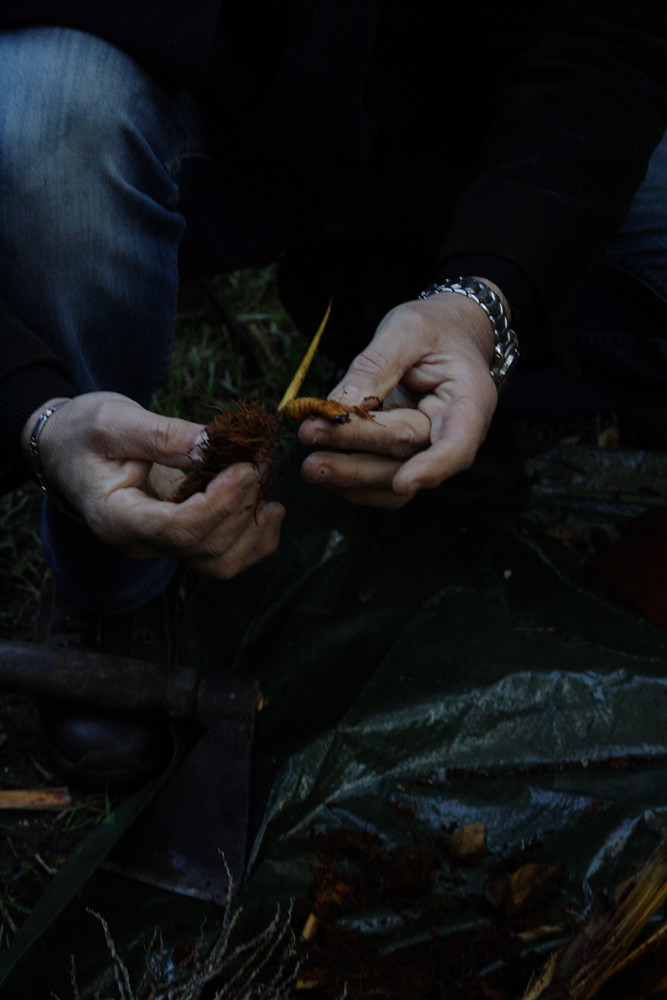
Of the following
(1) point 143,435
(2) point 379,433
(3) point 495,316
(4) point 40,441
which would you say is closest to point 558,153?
(3) point 495,316

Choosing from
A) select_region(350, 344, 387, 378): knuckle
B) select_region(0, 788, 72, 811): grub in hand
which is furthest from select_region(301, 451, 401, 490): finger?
select_region(0, 788, 72, 811): grub in hand

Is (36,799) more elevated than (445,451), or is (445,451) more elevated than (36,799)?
(445,451)

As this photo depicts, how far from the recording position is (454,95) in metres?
1.78

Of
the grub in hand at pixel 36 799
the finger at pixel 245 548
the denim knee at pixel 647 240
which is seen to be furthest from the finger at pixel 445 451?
the grub in hand at pixel 36 799

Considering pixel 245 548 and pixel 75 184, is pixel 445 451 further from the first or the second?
pixel 75 184

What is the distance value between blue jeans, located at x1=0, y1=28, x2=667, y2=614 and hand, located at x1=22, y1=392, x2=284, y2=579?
0.32 meters

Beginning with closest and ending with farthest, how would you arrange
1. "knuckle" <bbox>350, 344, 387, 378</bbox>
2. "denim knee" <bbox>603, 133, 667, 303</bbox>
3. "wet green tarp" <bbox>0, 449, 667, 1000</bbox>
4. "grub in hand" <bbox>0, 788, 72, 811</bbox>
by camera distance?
"knuckle" <bbox>350, 344, 387, 378</bbox>
"wet green tarp" <bbox>0, 449, 667, 1000</bbox>
"grub in hand" <bbox>0, 788, 72, 811</bbox>
"denim knee" <bbox>603, 133, 667, 303</bbox>

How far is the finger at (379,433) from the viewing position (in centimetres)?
109

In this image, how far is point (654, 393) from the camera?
6.58 ft

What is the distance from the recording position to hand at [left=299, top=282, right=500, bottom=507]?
1.12 meters

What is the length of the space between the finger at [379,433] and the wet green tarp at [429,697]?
0.57 metres

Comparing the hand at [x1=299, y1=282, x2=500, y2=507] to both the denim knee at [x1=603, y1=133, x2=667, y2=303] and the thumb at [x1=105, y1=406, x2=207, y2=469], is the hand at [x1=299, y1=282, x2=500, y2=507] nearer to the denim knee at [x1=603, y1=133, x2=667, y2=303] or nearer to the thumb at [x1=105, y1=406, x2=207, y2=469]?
the thumb at [x1=105, y1=406, x2=207, y2=469]

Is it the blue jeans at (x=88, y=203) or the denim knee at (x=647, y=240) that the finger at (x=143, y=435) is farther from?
the denim knee at (x=647, y=240)

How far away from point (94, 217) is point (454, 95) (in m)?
0.90
